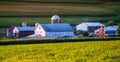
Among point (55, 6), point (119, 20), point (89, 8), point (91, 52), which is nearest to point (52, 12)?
point (55, 6)

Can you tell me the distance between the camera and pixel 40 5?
10538 centimetres

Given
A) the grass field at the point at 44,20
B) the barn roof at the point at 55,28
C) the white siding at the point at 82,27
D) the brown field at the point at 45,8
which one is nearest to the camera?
the barn roof at the point at 55,28

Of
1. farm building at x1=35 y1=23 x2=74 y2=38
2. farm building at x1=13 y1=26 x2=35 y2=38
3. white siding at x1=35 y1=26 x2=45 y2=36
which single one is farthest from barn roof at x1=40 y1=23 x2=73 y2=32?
farm building at x1=13 y1=26 x2=35 y2=38

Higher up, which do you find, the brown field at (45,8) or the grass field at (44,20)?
the brown field at (45,8)

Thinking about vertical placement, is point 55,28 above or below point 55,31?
above

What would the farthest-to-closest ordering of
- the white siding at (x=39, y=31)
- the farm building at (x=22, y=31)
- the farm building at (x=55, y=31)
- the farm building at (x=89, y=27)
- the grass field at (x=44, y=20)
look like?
the grass field at (x=44, y=20), the farm building at (x=89, y=27), the farm building at (x=22, y=31), the white siding at (x=39, y=31), the farm building at (x=55, y=31)

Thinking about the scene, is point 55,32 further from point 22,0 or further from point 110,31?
point 22,0

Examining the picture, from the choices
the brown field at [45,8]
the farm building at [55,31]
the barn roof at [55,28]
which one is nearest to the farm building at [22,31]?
the farm building at [55,31]

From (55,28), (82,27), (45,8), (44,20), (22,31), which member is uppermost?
(45,8)

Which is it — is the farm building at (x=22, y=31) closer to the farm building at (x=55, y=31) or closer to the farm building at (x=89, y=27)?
the farm building at (x=55, y=31)

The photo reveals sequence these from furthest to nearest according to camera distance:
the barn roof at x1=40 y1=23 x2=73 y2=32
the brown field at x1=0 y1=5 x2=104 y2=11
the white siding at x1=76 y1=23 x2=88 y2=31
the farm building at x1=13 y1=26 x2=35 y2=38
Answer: the brown field at x1=0 y1=5 x2=104 y2=11 → the white siding at x1=76 y1=23 x2=88 y2=31 → the farm building at x1=13 y1=26 x2=35 y2=38 → the barn roof at x1=40 y1=23 x2=73 y2=32

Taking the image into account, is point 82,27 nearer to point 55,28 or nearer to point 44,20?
point 44,20

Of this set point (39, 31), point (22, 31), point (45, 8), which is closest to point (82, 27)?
point (39, 31)

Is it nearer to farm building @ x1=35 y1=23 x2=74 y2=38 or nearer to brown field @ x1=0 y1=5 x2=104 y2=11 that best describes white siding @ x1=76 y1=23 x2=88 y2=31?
farm building @ x1=35 y1=23 x2=74 y2=38
